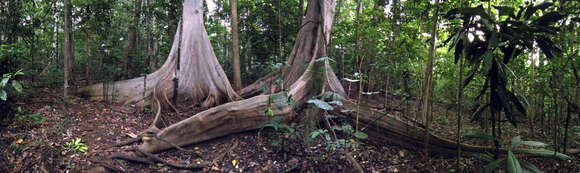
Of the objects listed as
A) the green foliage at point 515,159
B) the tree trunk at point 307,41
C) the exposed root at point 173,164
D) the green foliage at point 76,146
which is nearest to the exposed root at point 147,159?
the exposed root at point 173,164

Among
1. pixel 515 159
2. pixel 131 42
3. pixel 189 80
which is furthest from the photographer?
pixel 131 42

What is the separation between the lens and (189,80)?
5.84m

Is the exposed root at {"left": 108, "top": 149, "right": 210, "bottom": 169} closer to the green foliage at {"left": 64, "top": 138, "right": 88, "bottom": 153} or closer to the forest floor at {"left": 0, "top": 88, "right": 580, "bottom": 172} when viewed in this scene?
the forest floor at {"left": 0, "top": 88, "right": 580, "bottom": 172}

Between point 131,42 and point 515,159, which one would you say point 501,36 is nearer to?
point 515,159

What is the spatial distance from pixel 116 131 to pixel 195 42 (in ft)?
7.67

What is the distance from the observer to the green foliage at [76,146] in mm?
3551

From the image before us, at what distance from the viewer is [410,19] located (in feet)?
13.8

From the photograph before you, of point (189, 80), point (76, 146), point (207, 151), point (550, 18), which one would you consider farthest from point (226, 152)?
point (550, 18)

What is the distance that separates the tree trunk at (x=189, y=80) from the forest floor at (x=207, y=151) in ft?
3.03

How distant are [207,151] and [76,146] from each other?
1.55 metres

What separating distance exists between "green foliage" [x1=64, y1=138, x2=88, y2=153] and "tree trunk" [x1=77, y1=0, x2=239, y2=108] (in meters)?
1.90

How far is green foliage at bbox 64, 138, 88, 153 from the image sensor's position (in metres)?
3.55

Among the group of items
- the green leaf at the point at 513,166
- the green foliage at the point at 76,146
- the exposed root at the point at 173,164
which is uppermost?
the green leaf at the point at 513,166

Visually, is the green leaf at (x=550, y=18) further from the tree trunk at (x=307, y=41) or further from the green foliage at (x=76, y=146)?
the green foliage at (x=76, y=146)
